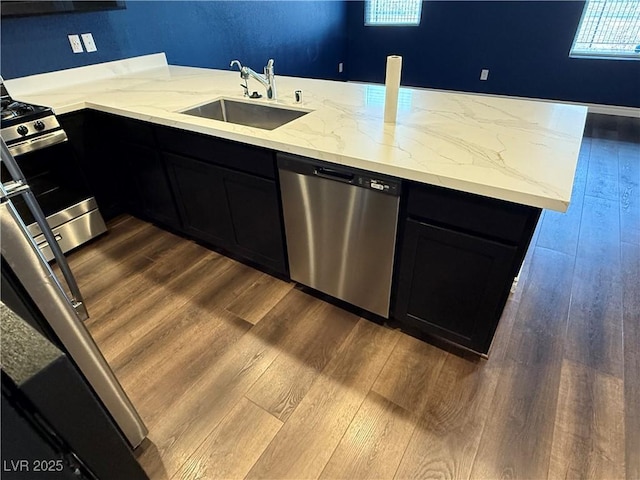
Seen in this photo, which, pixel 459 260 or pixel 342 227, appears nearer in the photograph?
pixel 459 260

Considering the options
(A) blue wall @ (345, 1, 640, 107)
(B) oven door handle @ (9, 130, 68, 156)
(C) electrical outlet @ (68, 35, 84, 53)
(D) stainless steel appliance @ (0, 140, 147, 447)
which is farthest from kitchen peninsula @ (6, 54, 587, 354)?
(A) blue wall @ (345, 1, 640, 107)

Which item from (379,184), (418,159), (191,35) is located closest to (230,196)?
(379,184)

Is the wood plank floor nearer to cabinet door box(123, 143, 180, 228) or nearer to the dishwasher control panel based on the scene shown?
cabinet door box(123, 143, 180, 228)

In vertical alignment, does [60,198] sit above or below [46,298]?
below

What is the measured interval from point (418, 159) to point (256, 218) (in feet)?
3.14

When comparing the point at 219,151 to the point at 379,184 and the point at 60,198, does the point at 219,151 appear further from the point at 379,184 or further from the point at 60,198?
the point at 60,198

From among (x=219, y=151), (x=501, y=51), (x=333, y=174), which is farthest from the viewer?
(x=501, y=51)

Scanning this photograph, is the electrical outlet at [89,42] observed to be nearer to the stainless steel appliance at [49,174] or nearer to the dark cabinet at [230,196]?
the stainless steel appliance at [49,174]

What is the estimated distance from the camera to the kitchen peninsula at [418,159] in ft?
4.03

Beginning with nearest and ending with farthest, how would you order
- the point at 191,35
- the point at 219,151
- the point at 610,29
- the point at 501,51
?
the point at 219,151
the point at 191,35
the point at 610,29
the point at 501,51

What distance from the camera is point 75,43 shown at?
98.8 inches

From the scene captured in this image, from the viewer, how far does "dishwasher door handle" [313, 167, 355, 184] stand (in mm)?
1467

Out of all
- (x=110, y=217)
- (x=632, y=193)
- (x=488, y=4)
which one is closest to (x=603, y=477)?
(x=632, y=193)

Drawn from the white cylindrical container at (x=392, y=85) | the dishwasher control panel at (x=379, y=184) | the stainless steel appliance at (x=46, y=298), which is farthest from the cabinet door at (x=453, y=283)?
the stainless steel appliance at (x=46, y=298)
